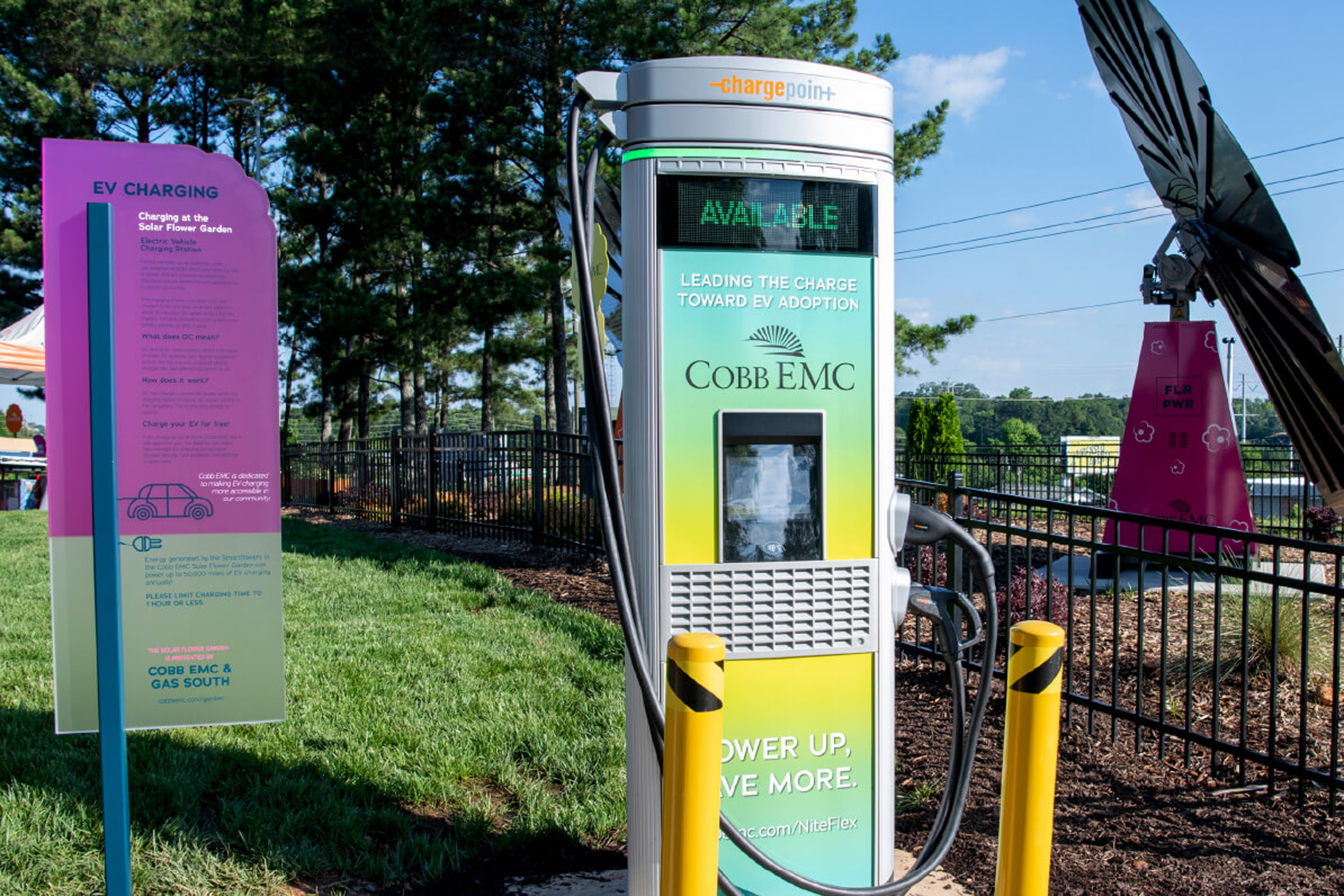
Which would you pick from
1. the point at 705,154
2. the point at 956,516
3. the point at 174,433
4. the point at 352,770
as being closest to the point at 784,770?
the point at 705,154

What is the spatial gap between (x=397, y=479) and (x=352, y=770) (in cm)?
1136

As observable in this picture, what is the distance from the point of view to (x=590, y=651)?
6.01m

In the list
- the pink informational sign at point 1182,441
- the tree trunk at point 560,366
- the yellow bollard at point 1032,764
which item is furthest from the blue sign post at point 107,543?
the tree trunk at point 560,366

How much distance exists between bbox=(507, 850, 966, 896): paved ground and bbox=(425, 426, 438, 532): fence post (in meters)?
10.8

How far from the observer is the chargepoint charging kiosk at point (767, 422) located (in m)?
2.77

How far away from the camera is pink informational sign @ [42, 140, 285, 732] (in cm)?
280

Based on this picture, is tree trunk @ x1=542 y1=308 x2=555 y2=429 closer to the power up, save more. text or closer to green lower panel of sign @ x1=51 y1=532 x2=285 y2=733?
green lower panel of sign @ x1=51 y1=532 x2=285 y2=733

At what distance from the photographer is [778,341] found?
2.82 meters

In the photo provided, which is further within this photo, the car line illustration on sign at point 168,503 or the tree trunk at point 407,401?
the tree trunk at point 407,401

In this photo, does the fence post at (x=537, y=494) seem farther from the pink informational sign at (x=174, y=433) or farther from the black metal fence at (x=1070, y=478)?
the pink informational sign at (x=174, y=433)

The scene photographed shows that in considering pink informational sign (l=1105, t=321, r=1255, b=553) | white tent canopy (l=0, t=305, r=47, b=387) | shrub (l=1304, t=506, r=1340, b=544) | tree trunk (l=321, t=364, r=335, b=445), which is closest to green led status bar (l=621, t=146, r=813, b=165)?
pink informational sign (l=1105, t=321, r=1255, b=553)

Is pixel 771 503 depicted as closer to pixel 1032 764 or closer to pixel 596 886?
pixel 1032 764

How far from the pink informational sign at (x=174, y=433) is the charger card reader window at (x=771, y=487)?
1.36 m

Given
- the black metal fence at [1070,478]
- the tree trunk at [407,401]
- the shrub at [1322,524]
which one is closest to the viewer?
the shrub at [1322,524]
